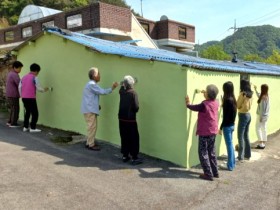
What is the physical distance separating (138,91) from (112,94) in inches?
33.6

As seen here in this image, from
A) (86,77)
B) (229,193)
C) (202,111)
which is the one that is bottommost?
(229,193)

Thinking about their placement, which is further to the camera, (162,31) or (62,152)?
(162,31)

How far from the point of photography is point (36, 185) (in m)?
4.84

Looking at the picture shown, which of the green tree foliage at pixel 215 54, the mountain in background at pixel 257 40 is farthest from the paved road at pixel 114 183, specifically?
the mountain in background at pixel 257 40

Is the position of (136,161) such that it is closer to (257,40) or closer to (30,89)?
(30,89)

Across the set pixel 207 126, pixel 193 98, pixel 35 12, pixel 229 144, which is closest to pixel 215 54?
pixel 35 12

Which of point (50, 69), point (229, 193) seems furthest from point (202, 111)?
point (50, 69)

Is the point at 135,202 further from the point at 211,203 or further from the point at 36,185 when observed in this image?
the point at 36,185

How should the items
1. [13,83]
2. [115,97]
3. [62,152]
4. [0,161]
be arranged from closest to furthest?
[0,161]
[62,152]
[115,97]
[13,83]

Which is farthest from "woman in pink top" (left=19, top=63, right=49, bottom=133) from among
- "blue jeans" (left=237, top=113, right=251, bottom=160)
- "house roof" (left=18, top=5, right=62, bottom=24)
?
"house roof" (left=18, top=5, right=62, bottom=24)

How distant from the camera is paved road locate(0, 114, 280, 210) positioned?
4.45 m

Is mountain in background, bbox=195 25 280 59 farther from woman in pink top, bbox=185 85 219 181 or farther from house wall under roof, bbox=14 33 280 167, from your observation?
woman in pink top, bbox=185 85 219 181

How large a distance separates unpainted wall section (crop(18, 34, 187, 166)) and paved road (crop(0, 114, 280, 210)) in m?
0.53

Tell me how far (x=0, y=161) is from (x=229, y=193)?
4102mm
